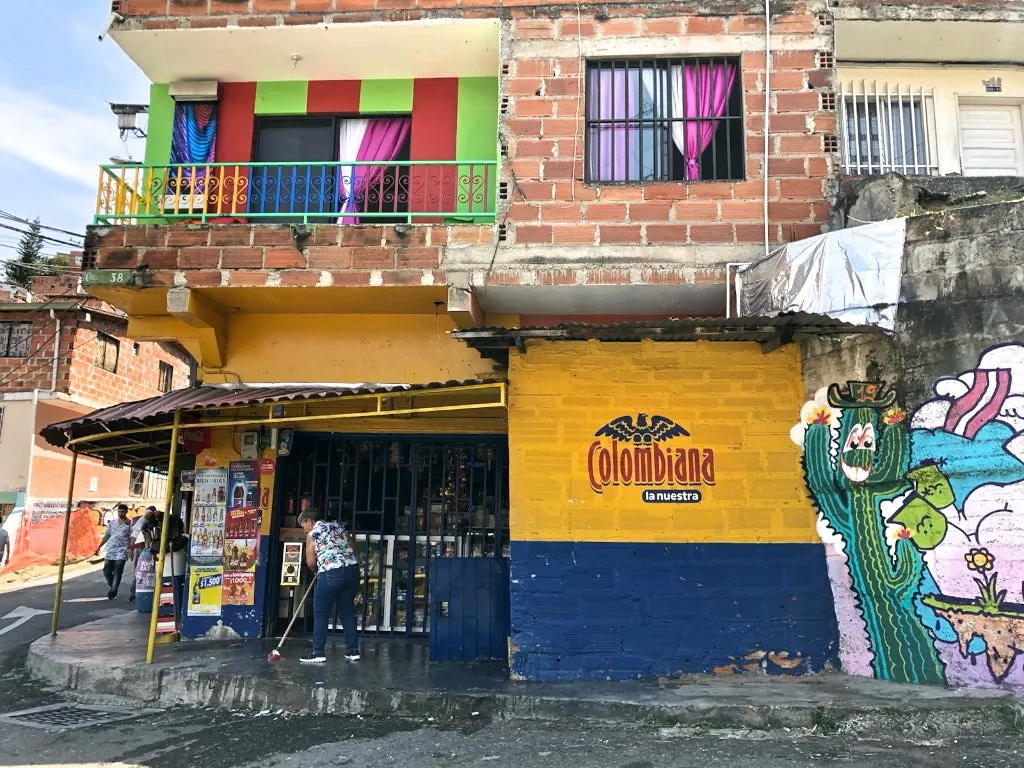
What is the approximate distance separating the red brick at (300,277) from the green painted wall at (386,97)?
2710 mm

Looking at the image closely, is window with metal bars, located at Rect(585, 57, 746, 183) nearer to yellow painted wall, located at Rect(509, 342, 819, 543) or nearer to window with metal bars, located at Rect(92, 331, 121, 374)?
yellow painted wall, located at Rect(509, 342, 819, 543)

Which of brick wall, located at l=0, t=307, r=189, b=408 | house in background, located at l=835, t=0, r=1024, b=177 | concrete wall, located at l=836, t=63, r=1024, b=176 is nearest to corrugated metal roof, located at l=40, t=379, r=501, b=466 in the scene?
house in background, located at l=835, t=0, r=1024, b=177

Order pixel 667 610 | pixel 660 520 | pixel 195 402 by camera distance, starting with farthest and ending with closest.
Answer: pixel 195 402, pixel 660 520, pixel 667 610

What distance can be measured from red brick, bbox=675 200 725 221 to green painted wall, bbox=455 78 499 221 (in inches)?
99.6

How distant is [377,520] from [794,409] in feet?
16.6

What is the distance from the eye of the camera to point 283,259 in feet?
27.6

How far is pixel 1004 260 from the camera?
6352 mm

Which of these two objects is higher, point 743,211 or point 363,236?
point 743,211

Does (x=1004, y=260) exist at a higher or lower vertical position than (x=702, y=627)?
higher

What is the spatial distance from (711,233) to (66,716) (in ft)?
25.1

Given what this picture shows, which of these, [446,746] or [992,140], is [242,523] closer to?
[446,746]

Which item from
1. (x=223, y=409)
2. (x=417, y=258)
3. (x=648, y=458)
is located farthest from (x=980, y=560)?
(x=223, y=409)

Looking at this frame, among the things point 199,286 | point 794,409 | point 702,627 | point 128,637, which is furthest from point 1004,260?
point 128,637

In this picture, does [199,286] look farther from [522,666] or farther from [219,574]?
[522,666]
